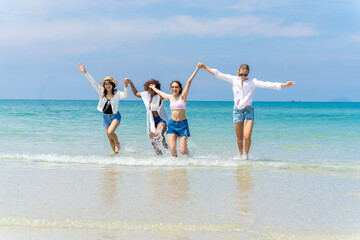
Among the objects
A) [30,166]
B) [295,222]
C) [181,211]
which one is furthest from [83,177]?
[295,222]

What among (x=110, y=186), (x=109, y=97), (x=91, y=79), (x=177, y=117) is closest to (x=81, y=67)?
(x=91, y=79)

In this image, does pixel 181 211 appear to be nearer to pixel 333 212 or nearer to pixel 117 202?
pixel 117 202

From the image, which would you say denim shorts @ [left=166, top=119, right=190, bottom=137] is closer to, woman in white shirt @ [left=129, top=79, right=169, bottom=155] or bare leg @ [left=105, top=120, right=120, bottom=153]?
woman in white shirt @ [left=129, top=79, right=169, bottom=155]

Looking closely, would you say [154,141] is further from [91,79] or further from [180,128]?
[91,79]

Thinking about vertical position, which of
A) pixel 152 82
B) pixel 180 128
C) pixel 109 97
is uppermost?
pixel 152 82

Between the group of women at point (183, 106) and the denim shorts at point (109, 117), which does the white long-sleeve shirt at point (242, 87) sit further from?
the denim shorts at point (109, 117)

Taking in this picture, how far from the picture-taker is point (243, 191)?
5.23m

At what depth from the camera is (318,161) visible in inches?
332

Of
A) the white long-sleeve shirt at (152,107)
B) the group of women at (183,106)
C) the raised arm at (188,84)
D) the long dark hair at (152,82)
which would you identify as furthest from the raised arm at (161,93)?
the raised arm at (188,84)

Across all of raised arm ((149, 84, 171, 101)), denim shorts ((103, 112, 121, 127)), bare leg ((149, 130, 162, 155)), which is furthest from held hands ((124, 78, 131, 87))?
bare leg ((149, 130, 162, 155))

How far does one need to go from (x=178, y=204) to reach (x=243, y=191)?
111cm

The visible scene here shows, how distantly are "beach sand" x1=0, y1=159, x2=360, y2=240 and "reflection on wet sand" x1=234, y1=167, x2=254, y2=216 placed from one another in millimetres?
13

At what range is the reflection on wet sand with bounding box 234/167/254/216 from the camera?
14.6 ft

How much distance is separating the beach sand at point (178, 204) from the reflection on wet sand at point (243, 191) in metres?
0.01
